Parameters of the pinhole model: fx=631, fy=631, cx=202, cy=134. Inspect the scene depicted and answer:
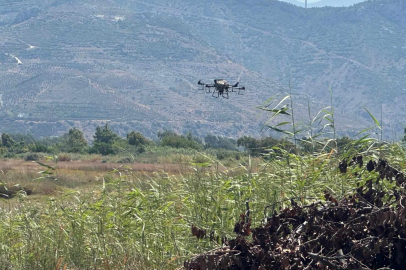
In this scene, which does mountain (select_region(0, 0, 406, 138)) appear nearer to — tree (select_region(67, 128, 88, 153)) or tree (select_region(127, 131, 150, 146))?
tree (select_region(67, 128, 88, 153))

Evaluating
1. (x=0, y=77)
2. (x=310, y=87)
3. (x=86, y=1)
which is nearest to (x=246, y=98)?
(x=310, y=87)

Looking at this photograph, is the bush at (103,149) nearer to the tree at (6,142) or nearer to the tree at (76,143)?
the tree at (76,143)

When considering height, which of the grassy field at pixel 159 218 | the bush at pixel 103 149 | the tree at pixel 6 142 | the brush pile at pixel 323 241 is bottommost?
the tree at pixel 6 142

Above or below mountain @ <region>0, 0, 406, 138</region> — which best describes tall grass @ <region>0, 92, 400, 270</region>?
above

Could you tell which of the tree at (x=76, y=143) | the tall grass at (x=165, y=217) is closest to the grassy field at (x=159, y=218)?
the tall grass at (x=165, y=217)

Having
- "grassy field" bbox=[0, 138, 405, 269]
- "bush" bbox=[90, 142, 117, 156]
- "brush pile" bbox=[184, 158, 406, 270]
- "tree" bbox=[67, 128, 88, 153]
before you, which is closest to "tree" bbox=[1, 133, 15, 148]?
"tree" bbox=[67, 128, 88, 153]

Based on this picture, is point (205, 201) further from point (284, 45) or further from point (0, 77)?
Answer: point (284, 45)
